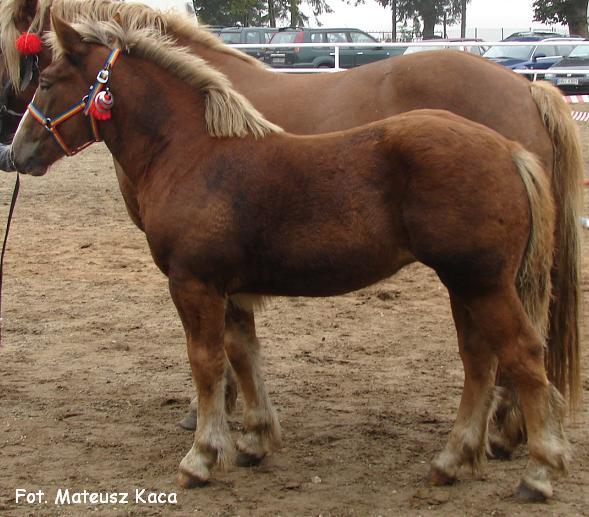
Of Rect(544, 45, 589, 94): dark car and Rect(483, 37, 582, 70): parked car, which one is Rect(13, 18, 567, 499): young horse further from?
Rect(483, 37, 582, 70): parked car

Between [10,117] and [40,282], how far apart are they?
2291 mm

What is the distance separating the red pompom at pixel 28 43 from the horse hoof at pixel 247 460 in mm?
2402

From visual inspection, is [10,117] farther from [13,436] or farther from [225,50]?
[13,436]

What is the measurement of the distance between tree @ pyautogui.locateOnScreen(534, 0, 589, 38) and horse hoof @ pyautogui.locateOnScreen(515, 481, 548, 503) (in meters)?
34.5

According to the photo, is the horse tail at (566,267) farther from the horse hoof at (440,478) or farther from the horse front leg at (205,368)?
the horse front leg at (205,368)

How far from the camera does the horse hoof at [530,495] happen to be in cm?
348

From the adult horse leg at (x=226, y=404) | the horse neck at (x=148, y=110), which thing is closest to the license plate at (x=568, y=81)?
the adult horse leg at (x=226, y=404)

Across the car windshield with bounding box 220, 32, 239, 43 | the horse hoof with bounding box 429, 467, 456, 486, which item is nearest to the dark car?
the car windshield with bounding box 220, 32, 239, 43

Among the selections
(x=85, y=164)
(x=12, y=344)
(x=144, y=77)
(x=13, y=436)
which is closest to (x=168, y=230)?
(x=144, y=77)

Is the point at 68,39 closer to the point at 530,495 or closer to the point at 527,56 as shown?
the point at 530,495

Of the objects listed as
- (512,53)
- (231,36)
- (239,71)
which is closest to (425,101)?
(239,71)

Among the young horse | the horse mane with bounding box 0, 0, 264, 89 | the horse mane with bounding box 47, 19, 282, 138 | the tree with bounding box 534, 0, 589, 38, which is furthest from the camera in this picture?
the tree with bounding box 534, 0, 589, 38

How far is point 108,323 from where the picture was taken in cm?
622

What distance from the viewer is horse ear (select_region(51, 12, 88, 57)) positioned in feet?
12.4
